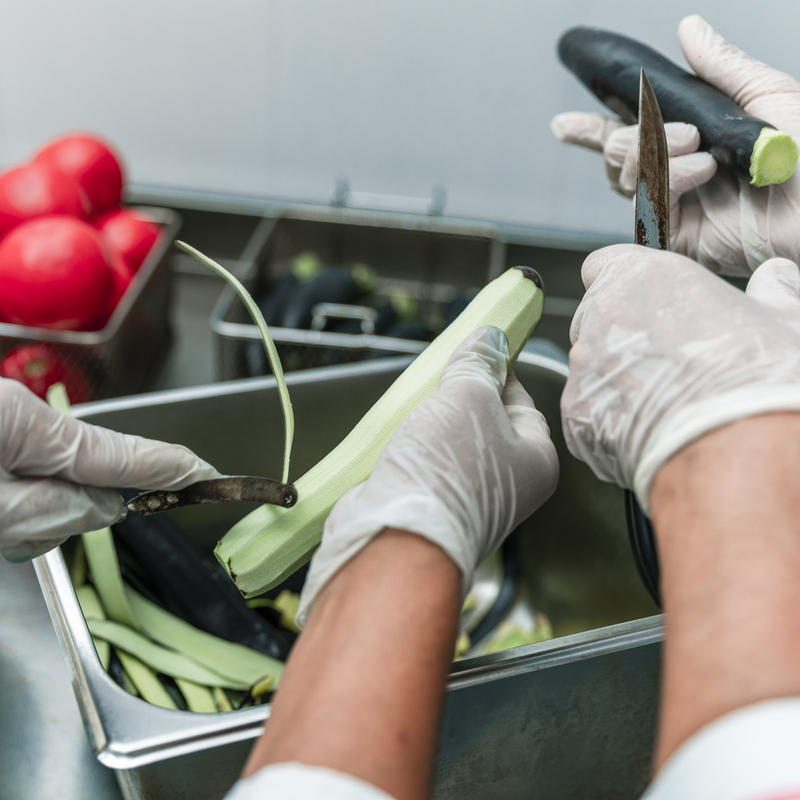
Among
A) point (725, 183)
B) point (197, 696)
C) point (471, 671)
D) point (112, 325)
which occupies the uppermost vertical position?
point (725, 183)

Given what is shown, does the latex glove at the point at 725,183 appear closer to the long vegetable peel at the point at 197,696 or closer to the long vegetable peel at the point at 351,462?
the long vegetable peel at the point at 351,462

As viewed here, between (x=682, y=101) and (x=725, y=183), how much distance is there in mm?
120

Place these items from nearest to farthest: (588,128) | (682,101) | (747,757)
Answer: (747,757), (682,101), (588,128)

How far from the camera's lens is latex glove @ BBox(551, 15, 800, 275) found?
2.56 ft

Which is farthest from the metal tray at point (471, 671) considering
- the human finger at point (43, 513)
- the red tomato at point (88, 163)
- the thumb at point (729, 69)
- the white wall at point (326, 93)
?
the white wall at point (326, 93)

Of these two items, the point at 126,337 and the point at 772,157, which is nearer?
the point at 772,157

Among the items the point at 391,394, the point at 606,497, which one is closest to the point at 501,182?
the point at 606,497

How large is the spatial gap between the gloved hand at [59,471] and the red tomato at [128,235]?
2.33 feet

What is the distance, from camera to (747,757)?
306 millimetres

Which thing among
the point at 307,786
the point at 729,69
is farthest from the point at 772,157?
the point at 307,786

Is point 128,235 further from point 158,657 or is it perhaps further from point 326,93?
point 158,657

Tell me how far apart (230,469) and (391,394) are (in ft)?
1.19

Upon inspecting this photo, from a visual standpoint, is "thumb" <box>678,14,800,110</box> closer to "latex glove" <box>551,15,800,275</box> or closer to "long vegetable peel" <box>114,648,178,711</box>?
"latex glove" <box>551,15,800,275</box>

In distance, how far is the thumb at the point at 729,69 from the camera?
0.83 metres
